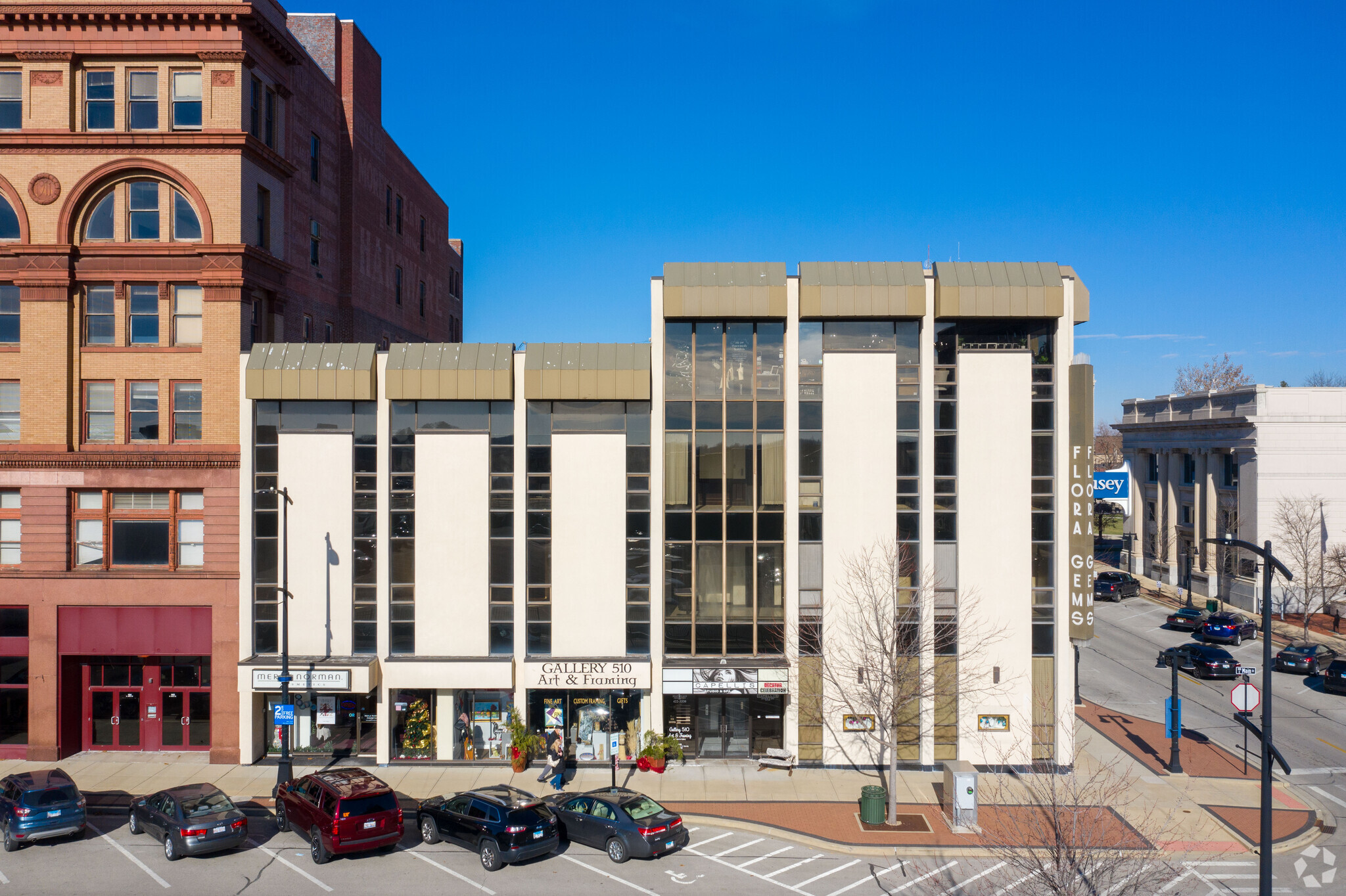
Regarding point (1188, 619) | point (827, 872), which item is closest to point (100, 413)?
point (827, 872)

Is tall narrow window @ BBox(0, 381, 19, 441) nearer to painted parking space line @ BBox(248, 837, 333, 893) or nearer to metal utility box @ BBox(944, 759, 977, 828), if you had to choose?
painted parking space line @ BBox(248, 837, 333, 893)

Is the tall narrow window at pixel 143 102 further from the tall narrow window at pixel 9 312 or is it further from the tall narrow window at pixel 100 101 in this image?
the tall narrow window at pixel 9 312

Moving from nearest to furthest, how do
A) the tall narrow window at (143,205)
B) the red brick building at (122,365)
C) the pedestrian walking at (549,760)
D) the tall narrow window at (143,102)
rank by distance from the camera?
the pedestrian walking at (549,760) → the red brick building at (122,365) → the tall narrow window at (143,102) → the tall narrow window at (143,205)

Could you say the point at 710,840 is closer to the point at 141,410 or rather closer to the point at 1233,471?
the point at 141,410

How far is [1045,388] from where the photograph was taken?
90.8 ft

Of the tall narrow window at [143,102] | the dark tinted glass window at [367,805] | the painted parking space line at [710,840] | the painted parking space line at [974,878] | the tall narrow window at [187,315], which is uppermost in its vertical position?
the tall narrow window at [143,102]

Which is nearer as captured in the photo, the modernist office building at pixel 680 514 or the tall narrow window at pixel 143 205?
the modernist office building at pixel 680 514

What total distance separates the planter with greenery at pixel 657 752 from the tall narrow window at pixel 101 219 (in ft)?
82.8

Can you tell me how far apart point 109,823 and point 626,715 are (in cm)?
1483

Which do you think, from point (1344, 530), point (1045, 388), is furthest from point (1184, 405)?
point (1045, 388)

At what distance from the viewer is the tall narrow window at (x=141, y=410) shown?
2916 cm

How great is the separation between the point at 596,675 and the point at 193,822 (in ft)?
37.9

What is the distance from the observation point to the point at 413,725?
28.2 m

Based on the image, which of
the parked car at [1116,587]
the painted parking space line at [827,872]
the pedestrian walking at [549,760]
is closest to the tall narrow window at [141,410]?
the pedestrian walking at [549,760]
